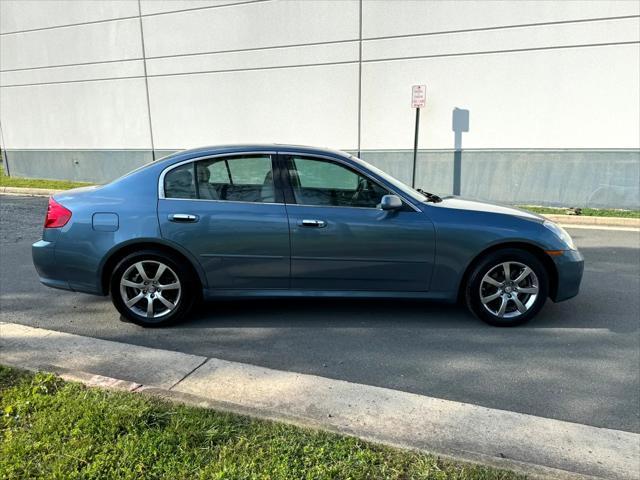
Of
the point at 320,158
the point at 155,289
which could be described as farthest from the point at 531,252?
the point at 155,289

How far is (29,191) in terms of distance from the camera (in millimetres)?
14594

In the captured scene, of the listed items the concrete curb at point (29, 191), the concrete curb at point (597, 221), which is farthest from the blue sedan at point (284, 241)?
the concrete curb at point (29, 191)

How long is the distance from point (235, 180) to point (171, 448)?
2.49 meters

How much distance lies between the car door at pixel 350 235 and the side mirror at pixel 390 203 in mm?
100

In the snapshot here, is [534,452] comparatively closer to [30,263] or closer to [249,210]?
[249,210]

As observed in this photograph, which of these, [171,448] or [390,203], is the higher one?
[390,203]

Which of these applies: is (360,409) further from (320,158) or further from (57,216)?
(57,216)

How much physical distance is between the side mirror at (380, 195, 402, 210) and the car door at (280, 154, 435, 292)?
0.33 feet

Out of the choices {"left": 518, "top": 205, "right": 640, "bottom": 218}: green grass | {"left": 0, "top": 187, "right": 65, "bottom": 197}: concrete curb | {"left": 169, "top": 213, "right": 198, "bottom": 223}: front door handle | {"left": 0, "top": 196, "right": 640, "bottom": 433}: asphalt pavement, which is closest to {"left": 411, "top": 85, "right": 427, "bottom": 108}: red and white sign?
{"left": 518, "top": 205, "right": 640, "bottom": 218}: green grass

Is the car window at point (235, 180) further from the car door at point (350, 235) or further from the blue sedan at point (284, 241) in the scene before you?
the car door at point (350, 235)

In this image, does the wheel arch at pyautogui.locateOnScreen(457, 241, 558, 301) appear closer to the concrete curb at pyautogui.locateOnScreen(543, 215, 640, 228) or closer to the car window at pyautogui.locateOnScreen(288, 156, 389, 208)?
the car window at pyautogui.locateOnScreen(288, 156, 389, 208)

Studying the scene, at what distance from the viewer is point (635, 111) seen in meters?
10.5

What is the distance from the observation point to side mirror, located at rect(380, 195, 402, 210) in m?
4.18

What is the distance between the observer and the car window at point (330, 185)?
4383 mm
